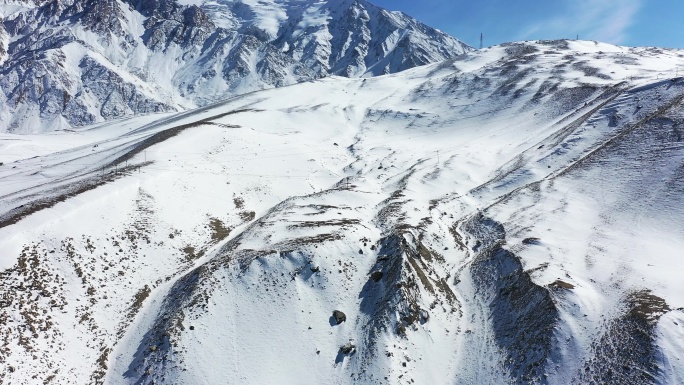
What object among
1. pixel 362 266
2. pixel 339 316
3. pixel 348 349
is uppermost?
pixel 362 266

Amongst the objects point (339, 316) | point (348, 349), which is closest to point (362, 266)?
point (339, 316)

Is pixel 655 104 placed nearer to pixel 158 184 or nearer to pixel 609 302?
A: pixel 609 302

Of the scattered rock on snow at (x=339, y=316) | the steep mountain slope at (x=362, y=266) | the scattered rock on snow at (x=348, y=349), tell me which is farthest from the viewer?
the scattered rock on snow at (x=339, y=316)

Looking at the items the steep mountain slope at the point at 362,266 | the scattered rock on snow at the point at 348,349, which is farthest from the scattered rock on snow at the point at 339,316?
the scattered rock on snow at the point at 348,349

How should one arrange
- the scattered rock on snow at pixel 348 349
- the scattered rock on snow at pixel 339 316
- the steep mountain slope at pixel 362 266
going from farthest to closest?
the scattered rock on snow at pixel 339 316 → the scattered rock on snow at pixel 348 349 → the steep mountain slope at pixel 362 266

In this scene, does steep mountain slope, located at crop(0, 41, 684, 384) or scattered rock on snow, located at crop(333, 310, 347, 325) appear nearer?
steep mountain slope, located at crop(0, 41, 684, 384)

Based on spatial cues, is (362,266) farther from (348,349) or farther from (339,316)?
(348,349)

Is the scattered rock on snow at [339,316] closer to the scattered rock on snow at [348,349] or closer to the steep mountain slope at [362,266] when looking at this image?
the steep mountain slope at [362,266]

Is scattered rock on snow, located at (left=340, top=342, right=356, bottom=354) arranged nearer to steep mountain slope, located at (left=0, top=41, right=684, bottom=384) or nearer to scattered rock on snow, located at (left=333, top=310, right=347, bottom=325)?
steep mountain slope, located at (left=0, top=41, right=684, bottom=384)

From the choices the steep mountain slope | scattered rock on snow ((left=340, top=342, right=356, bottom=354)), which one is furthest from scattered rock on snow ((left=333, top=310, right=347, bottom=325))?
scattered rock on snow ((left=340, top=342, right=356, bottom=354))

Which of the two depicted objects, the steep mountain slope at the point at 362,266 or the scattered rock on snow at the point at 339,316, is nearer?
the steep mountain slope at the point at 362,266
